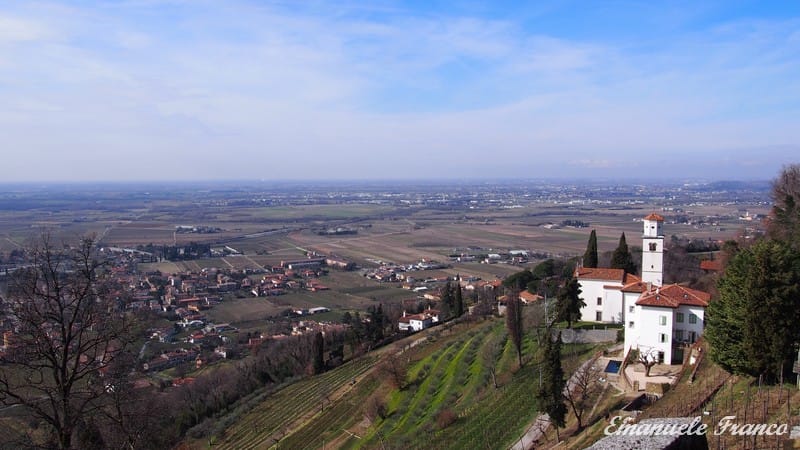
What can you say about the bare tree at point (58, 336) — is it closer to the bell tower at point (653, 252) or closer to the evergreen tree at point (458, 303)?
the bell tower at point (653, 252)

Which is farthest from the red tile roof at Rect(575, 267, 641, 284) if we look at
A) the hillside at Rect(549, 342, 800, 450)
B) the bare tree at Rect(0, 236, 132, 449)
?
the bare tree at Rect(0, 236, 132, 449)

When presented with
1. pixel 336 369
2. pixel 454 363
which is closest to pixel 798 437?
pixel 454 363

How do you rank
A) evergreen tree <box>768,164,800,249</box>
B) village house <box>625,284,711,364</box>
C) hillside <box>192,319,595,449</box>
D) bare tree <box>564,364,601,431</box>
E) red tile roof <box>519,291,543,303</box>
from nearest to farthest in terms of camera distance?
bare tree <box>564,364,601,431</box> < hillside <box>192,319,595,449</box> < village house <box>625,284,711,364</box> < evergreen tree <box>768,164,800,249</box> < red tile roof <box>519,291,543,303</box>

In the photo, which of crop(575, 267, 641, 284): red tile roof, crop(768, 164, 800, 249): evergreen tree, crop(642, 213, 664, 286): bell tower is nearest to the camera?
crop(768, 164, 800, 249): evergreen tree

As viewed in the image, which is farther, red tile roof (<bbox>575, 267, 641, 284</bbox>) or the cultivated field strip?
red tile roof (<bbox>575, 267, 641, 284</bbox>)

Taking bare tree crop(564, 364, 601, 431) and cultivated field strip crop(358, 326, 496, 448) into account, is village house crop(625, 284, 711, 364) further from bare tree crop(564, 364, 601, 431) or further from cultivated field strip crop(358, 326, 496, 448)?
cultivated field strip crop(358, 326, 496, 448)

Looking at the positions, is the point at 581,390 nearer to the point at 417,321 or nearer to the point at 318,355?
the point at 318,355

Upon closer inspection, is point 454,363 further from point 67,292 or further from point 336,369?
point 67,292
